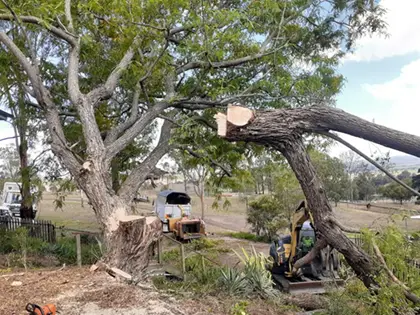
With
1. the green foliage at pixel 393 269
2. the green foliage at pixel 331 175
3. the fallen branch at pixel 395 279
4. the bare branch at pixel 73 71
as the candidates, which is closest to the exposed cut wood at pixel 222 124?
the green foliage at pixel 393 269

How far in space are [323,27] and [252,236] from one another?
34.5 feet

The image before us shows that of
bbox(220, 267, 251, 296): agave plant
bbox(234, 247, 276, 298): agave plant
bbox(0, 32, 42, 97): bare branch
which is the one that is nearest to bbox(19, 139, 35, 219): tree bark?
bbox(0, 32, 42, 97): bare branch

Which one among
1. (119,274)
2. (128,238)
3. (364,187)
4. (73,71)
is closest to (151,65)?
(73,71)

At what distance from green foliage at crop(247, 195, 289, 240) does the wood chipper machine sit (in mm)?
2555

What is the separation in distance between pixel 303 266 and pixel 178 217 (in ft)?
34.1

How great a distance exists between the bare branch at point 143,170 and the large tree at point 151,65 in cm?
3

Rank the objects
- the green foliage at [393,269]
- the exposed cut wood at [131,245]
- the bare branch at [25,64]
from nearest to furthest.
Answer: the green foliage at [393,269] → the exposed cut wood at [131,245] → the bare branch at [25,64]

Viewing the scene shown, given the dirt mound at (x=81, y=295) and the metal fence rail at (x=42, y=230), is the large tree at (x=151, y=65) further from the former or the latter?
the metal fence rail at (x=42, y=230)

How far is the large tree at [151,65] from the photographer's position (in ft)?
21.3

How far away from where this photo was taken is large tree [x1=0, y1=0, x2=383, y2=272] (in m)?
6.50

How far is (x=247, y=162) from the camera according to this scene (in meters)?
10.7

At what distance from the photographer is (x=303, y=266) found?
7449 millimetres

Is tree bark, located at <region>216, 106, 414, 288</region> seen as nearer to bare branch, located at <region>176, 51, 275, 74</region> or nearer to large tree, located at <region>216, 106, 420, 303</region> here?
large tree, located at <region>216, 106, 420, 303</region>

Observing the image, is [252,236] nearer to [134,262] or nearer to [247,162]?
[247,162]
